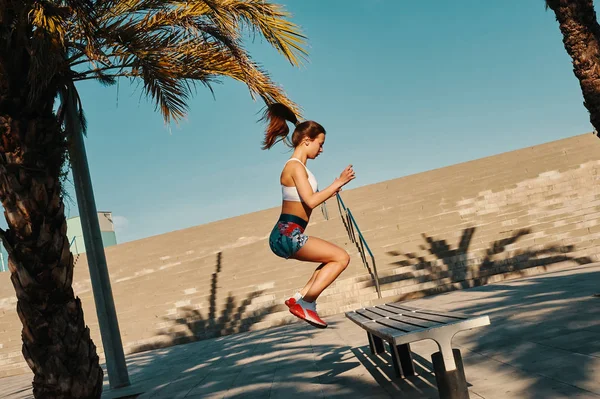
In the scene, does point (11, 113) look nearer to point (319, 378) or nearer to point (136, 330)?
point (319, 378)

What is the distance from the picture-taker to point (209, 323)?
45.4 ft

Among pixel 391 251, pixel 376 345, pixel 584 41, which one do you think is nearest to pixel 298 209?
pixel 376 345

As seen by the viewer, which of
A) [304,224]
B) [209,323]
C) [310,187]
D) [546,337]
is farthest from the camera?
[209,323]

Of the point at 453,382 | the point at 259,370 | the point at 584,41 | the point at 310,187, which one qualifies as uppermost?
the point at 584,41

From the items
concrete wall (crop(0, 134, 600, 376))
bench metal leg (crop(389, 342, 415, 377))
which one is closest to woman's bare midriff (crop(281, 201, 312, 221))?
bench metal leg (crop(389, 342, 415, 377))

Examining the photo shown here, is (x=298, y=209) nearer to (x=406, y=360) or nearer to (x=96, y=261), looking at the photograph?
(x=406, y=360)

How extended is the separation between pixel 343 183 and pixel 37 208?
302 cm

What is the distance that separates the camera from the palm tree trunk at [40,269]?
532cm

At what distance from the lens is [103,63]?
7.07 metres

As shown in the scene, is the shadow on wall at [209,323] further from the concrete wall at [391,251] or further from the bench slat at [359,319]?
the bench slat at [359,319]

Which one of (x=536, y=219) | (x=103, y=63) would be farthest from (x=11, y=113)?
(x=536, y=219)

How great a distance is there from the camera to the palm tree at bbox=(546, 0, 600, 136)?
680 cm

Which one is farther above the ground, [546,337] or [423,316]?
[423,316]

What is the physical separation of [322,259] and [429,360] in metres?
1.93
